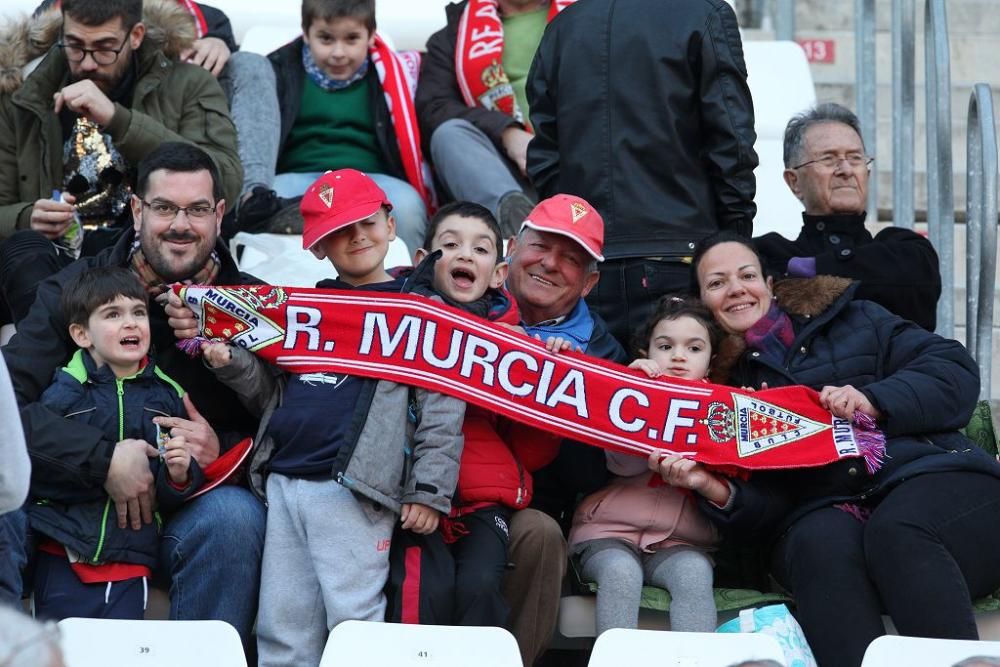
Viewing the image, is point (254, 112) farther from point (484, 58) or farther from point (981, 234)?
point (981, 234)

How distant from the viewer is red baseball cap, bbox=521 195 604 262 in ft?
13.9

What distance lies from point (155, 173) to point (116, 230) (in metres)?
0.52

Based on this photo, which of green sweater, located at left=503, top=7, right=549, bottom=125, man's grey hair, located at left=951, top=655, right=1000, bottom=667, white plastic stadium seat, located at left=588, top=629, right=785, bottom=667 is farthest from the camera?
green sweater, located at left=503, top=7, right=549, bottom=125

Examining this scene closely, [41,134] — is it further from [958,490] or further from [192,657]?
[958,490]

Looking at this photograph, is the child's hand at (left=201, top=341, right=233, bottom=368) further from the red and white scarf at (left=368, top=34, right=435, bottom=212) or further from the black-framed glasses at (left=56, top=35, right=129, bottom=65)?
the red and white scarf at (left=368, top=34, right=435, bottom=212)

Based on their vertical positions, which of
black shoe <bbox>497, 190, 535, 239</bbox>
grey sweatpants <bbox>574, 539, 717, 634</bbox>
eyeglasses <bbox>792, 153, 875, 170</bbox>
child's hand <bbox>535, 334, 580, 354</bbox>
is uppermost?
eyeglasses <bbox>792, 153, 875, 170</bbox>

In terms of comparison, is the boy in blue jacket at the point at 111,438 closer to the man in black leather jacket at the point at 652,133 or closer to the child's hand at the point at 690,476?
the child's hand at the point at 690,476

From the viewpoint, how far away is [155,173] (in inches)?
172

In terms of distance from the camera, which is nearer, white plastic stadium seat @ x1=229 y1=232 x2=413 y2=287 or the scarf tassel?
the scarf tassel

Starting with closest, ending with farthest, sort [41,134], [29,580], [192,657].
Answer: [192,657] < [29,580] < [41,134]

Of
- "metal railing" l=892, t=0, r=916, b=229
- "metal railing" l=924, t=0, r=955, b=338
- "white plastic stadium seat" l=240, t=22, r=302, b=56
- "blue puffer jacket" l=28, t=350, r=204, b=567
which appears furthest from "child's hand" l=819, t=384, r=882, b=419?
"white plastic stadium seat" l=240, t=22, r=302, b=56

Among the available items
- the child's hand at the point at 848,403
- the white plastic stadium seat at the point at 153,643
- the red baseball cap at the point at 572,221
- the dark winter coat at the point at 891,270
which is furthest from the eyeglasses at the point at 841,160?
the white plastic stadium seat at the point at 153,643

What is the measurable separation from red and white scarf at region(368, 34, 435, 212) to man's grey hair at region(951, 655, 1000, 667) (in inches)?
119

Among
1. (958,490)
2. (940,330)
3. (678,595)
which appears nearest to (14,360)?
(678,595)
